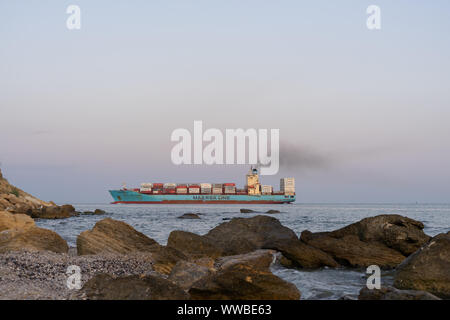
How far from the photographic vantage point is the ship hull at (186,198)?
102 m

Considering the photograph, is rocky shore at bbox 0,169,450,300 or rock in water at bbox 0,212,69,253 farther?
rock in water at bbox 0,212,69,253

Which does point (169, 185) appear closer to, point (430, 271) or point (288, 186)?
point (288, 186)

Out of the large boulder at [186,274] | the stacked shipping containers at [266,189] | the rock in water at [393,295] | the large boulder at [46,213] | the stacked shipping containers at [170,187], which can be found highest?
the rock in water at [393,295]

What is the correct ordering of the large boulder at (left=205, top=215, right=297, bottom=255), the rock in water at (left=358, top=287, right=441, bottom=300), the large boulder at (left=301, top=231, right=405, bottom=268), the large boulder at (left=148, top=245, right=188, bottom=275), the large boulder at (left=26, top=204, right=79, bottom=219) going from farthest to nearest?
the large boulder at (left=26, top=204, right=79, bottom=219), the large boulder at (left=205, top=215, right=297, bottom=255), the large boulder at (left=301, top=231, right=405, bottom=268), the large boulder at (left=148, top=245, right=188, bottom=275), the rock in water at (left=358, top=287, right=441, bottom=300)

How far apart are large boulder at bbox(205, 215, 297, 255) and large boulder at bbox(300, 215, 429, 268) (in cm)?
115

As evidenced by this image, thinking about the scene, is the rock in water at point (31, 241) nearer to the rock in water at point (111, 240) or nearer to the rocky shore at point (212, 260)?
the rocky shore at point (212, 260)

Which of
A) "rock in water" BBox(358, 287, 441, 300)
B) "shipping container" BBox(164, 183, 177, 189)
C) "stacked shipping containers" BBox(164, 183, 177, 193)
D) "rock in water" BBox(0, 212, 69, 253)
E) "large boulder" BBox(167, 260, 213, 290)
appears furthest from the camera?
"shipping container" BBox(164, 183, 177, 189)

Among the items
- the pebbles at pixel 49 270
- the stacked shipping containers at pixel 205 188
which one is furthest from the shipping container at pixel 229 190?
the pebbles at pixel 49 270

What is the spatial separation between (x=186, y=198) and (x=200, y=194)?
4.26 meters

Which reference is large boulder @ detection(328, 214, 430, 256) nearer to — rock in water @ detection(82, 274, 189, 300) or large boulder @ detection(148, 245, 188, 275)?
large boulder @ detection(148, 245, 188, 275)

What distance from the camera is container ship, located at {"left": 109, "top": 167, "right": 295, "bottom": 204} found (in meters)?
103

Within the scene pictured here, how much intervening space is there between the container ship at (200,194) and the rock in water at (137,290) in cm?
9610
